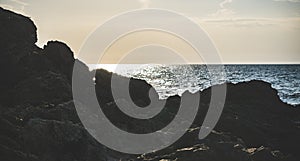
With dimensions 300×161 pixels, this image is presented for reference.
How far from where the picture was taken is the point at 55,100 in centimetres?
2623

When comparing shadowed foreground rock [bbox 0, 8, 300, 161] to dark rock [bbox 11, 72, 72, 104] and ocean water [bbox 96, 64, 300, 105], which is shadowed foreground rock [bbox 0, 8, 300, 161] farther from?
ocean water [bbox 96, 64, 300, 105]

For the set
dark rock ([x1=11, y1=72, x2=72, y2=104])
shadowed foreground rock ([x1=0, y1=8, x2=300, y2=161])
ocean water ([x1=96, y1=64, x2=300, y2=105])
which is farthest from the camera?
ocean water ([x1=96, y1=64, x2=300, y2=105])

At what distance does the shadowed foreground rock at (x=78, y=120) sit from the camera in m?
20.0

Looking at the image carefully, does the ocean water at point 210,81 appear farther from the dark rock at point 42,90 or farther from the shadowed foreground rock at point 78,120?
the dark rock at point 42,90

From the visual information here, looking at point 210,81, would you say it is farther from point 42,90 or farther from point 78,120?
point 78,120

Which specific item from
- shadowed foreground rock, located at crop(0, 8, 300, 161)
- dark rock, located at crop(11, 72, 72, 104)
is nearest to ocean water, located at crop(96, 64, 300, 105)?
shadowed foreground rock, located at crop(0, 8, 300, 161)

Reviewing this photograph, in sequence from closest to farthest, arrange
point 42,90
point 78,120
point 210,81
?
point 78,120 → point 42,90 → point 210,81

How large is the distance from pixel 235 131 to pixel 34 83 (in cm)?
1394

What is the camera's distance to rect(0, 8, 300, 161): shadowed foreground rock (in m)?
20.0

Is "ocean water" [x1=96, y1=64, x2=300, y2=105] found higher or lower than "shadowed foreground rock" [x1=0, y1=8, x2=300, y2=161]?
higher

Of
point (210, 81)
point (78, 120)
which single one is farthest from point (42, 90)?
point (210, 81)

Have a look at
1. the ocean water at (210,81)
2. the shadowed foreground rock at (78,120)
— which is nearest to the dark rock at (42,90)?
the shadowed foreground rock at (78,120)

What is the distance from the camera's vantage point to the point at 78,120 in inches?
941

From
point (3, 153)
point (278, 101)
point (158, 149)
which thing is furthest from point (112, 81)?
point (3, 153)
